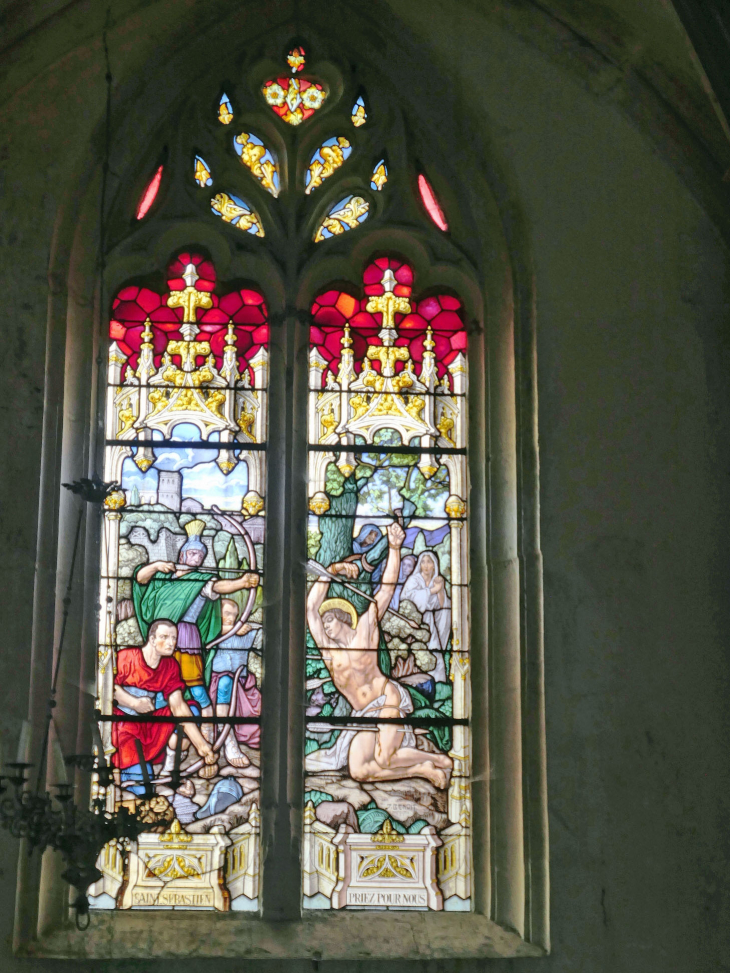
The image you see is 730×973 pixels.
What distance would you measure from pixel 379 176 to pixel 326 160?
0.89ft

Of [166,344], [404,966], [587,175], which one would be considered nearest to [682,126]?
[587,175]

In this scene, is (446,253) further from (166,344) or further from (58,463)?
(58,463)

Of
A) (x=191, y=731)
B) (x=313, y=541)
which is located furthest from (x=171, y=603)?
(x=313, y=541)

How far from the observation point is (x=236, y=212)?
7340mm

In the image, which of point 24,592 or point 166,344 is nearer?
point 24,592

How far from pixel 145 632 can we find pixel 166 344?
4.51 feet

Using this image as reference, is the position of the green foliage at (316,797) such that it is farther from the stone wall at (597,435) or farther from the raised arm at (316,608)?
the stone wall at (597,435)

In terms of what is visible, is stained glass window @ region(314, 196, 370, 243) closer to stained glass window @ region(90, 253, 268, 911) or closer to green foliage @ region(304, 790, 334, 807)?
stained glass window @ region(90, 253, 268, 911)

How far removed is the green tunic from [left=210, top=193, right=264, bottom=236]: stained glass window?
1.73 meters

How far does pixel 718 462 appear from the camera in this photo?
6750 mm

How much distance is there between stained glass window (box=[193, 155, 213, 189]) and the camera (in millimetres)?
7363

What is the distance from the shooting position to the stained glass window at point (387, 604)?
6.44 m

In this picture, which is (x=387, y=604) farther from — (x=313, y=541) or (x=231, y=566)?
(x=231, y=566)

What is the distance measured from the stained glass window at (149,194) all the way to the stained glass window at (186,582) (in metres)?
0.30
